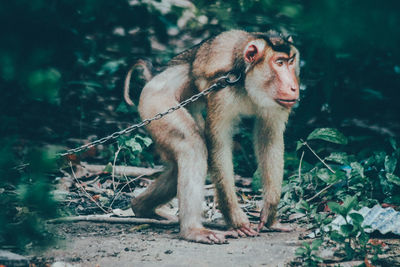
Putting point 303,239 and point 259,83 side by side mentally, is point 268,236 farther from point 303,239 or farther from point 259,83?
point 259,83

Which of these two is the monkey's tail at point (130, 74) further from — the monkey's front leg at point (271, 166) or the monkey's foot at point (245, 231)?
the monkey's foot at point (245, 231)

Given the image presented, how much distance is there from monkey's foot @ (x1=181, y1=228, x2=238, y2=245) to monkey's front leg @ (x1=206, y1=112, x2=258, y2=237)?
0.69 feet

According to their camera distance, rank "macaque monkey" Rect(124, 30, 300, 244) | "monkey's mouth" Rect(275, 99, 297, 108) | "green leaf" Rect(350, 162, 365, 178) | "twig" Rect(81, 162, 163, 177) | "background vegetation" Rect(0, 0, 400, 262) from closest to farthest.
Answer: "background vegetation" Rect(0, 0, 400, 262), "monkey's mouth" Rect(275, 99, 297, 108), "macaque monkey" Rect(124, 30, 300, 244), "green leaf" Rect(350, 162, 365, 178), "twig" Rect(81, 162, 163, 177)

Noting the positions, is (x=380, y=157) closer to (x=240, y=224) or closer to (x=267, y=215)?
(x=267, y=215)

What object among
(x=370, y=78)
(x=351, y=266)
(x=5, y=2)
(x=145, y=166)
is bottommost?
(x=145, y=166)

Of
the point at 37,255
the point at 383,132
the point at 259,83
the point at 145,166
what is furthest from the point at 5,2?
the point at 383,132

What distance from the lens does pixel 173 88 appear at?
5035 mm

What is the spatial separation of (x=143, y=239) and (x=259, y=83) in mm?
1866

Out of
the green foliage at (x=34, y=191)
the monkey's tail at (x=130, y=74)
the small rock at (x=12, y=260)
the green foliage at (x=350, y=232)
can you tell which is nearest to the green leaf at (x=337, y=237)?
the green foliage at (x=350, y=232)

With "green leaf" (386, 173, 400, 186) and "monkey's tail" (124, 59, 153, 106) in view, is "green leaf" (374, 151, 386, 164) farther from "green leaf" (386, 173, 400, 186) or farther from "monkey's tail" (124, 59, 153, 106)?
"monkey's tail" (124, 59, 153, 106)

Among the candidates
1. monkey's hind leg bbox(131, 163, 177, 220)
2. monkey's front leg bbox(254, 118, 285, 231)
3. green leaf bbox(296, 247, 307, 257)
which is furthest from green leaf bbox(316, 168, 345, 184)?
green leaf bbox(296, 247, 307, 257)

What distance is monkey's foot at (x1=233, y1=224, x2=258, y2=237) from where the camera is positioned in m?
4.68

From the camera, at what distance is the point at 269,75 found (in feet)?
14.9

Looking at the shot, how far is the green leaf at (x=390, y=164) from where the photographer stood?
5.27 m
